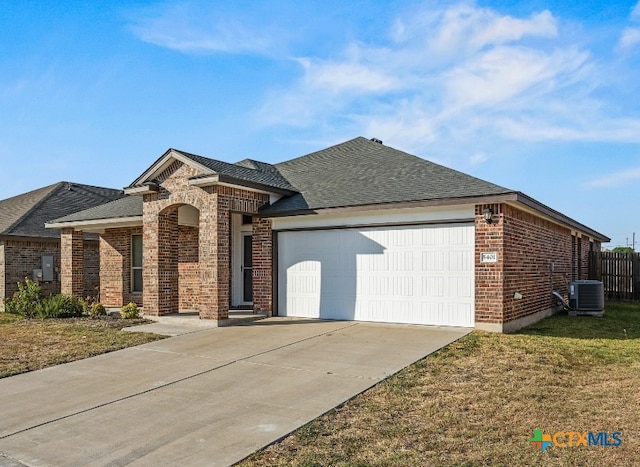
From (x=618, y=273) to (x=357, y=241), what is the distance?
13856mm

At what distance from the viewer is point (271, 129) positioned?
1477cm

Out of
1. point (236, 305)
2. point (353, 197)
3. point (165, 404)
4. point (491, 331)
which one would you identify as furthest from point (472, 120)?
point (165, 404)

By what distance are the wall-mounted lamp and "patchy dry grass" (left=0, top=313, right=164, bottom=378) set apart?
717cm

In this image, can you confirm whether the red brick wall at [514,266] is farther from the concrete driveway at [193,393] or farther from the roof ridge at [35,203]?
the roof ridge at [35,203]

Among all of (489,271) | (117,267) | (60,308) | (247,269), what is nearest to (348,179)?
(247,269)

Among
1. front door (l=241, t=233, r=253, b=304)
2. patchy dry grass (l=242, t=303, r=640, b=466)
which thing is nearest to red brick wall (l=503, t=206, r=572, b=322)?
patchy dry grass (l=242, t=303, r=640, b=466)

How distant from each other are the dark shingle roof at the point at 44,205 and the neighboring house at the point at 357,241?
573cm

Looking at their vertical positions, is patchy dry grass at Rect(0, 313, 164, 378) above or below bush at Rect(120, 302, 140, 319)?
below

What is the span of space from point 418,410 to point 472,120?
11.5 metres

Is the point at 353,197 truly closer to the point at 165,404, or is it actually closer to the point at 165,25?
the point at 165,25

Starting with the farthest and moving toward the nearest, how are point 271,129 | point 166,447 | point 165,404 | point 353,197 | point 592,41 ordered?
point 271,129 → point 353,197 → point 592,41 → point 165,404 → point 166,447

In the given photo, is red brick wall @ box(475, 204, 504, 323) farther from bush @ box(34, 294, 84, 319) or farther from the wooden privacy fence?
the wooden privacy fence

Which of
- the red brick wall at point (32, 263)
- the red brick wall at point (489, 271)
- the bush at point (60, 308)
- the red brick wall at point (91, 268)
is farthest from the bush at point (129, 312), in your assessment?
the red brick wall at point (489, 271)

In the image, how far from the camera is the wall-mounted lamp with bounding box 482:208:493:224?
33.7 ft
